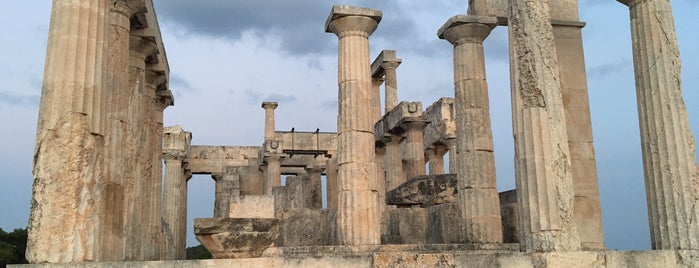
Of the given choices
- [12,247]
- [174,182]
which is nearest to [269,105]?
[174,182]

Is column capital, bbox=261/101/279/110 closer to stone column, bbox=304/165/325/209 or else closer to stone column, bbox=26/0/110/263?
stone column, bbox=304/165/325/209

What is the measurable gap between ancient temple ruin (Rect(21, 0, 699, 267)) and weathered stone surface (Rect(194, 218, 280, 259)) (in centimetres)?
2

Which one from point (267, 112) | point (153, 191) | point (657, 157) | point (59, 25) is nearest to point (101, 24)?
point (59, 25)

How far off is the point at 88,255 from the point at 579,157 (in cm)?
917

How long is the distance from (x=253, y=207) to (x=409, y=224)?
15.3 ft

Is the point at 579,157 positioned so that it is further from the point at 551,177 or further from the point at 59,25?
the point at 59,25

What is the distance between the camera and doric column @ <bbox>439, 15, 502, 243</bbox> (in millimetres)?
14633

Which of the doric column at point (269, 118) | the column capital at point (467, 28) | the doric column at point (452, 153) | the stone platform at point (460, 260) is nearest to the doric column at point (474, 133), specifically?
the column capital at point (467, 28)

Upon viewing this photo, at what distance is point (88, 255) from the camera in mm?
7926

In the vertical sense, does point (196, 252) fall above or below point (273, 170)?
below

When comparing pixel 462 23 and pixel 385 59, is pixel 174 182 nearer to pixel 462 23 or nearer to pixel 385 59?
pixel 385 59

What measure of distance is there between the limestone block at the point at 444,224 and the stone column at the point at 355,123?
2334mm

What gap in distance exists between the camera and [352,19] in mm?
14906

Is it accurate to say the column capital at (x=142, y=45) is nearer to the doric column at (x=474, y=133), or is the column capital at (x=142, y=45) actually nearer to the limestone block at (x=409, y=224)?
the doric column at (x=474, y=133)
